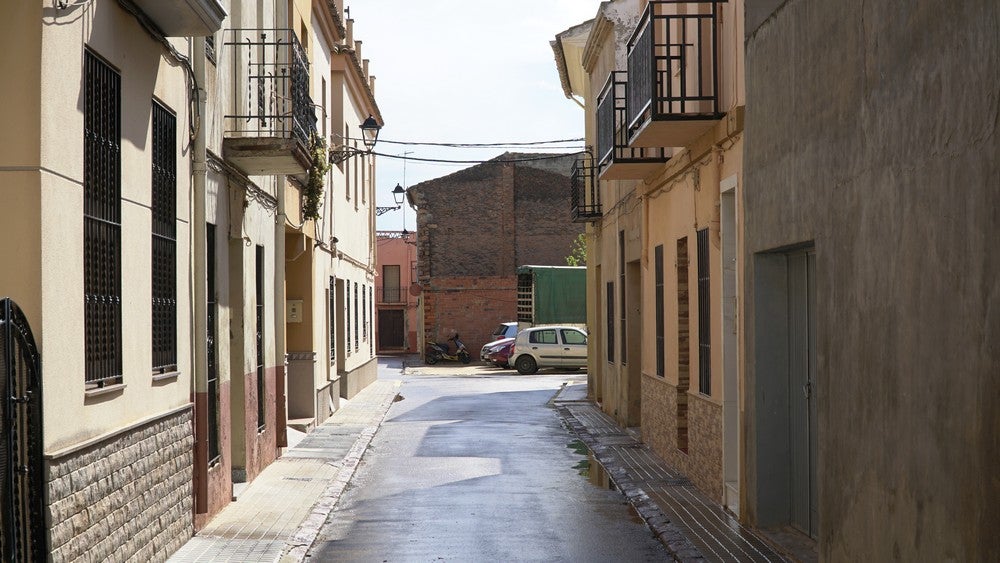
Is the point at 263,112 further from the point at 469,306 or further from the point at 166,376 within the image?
the point at 469,306

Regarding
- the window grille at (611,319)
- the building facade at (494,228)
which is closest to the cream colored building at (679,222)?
the window grille at (611,319)

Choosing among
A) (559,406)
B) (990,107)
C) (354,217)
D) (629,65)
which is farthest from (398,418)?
(990,107)

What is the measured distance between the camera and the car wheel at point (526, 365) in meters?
36.5

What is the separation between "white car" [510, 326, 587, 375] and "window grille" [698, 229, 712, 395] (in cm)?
2353

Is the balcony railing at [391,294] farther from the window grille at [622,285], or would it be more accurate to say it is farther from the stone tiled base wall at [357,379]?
the window grille at [622,285]

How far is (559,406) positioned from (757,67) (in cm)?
1473

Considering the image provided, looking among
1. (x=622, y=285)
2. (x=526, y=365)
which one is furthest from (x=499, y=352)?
(x=622, y=285)

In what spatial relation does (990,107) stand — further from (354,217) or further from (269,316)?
(354,217)

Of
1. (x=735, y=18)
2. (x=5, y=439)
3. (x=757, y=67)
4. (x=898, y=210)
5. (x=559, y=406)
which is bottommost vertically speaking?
(x=559, y=406)

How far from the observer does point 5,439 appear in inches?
215

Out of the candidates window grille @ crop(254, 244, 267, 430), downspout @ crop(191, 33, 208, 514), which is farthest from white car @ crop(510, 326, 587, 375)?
downspout @ crop(191, 33, 208, 514)

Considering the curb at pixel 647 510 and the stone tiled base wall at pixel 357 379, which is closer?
the curb at pixel 647 510

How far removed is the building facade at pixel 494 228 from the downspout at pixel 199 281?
121 ft

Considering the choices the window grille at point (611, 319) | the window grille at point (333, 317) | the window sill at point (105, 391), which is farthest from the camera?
the window grille at point (333, 317)
